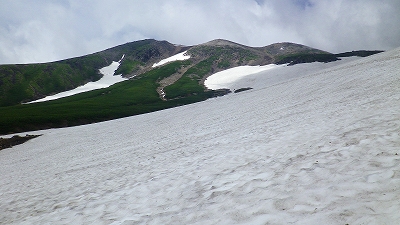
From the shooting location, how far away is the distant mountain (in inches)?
2830

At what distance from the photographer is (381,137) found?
8.58 meters

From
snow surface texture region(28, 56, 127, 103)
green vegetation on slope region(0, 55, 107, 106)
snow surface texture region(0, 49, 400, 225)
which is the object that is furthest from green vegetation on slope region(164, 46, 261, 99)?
snow surface texture region(0, 49, 400, 225)

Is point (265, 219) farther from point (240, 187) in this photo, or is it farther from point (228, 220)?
point (240, 187)

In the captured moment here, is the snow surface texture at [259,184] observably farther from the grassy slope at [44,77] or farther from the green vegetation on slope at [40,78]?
the green vegetation on slope at [40,78]


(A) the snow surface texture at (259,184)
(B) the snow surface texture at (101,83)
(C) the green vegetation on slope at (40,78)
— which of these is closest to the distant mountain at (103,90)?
(C) the green vegetation on slope at (40,78)

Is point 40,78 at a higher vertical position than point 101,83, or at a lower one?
higher

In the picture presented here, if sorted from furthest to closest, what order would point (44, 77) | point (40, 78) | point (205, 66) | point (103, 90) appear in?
1. point (205, 66)
2. point (44, 77)
3. point (40, 78)
4. point (103, 90)

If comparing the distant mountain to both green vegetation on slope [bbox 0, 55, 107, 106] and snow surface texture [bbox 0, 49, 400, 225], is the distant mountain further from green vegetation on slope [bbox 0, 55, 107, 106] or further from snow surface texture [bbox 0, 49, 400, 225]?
snow surface texture [bbox 0, 49, 400, 225]

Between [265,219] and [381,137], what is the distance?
6.15m

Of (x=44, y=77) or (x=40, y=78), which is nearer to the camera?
(x=40, y=78)

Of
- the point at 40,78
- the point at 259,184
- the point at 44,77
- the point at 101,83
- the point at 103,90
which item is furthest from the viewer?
the point at 101,83

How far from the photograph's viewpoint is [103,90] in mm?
125000

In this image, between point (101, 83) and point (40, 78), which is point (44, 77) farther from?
point (101, 83)

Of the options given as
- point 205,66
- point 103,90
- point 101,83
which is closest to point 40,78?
point 101,83
